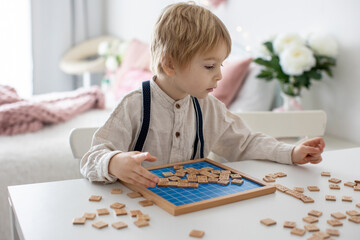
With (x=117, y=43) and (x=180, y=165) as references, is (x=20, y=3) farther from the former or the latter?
(x=180, y=165)

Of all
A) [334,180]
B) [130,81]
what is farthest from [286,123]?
[130,81]

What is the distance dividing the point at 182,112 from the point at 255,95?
3.26ft

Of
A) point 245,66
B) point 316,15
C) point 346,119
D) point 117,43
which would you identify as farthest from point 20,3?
point 346,119

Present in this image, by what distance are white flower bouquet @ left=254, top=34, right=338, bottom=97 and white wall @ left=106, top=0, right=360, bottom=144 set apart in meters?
0.06

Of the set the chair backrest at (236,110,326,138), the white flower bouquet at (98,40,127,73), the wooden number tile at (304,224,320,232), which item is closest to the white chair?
the chair backrest at (236,110,326,138)

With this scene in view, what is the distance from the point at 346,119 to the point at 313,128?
0.38 m

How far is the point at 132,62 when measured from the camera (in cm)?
300

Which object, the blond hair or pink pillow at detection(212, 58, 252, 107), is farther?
pink pillow at detection(212, 58, 252, 107)

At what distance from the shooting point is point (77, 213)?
70 centimetres

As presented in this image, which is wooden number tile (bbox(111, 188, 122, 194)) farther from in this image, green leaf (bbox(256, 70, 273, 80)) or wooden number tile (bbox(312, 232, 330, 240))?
green leaf (bbox(256, 70, 273, 80))

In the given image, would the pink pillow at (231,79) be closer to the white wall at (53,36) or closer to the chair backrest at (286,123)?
the chair backrest at (286,123)

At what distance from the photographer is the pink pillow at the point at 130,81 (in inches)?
107

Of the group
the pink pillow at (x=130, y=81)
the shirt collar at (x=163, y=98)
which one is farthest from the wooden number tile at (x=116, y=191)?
the pink pillow at (x=130, y=81)

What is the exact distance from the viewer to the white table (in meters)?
0.63
